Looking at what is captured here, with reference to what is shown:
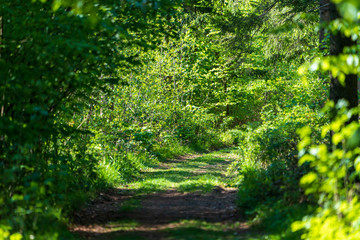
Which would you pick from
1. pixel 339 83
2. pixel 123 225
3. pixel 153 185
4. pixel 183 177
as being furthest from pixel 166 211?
pixel 183 177

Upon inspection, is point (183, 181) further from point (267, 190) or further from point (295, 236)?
point (295, 236)

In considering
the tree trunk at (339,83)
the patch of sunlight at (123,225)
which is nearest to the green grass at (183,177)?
the patch of sunlight at (123,225)

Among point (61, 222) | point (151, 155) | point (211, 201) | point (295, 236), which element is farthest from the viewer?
point (151, 155)

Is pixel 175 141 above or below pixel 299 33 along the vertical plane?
below

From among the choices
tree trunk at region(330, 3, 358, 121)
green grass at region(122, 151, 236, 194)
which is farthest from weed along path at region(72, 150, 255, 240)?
tree trunk at region(330, 3, 358, 121)

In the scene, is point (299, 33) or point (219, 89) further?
point (219, 89)

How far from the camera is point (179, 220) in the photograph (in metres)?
6.93

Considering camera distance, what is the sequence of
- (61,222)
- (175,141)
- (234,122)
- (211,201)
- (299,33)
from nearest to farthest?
(61,222) → (211,201) → (299,33) → (175,141) → (234,122)

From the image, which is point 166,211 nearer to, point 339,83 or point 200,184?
point 200,184

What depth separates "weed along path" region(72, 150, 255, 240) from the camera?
6211mm

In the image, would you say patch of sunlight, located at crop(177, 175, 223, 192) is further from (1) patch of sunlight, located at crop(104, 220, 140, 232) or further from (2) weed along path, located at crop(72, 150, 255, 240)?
(1) patch of sunlight, located at crop(104, 220, 140, 232)

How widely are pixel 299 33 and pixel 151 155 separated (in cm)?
819

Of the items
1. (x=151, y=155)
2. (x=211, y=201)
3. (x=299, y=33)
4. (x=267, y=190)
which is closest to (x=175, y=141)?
(x=151, y=155)

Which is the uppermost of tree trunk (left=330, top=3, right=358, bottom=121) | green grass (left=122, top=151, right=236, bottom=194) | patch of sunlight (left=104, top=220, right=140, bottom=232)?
tree trunk (left=330, top=3, right=358, bottom=121)
